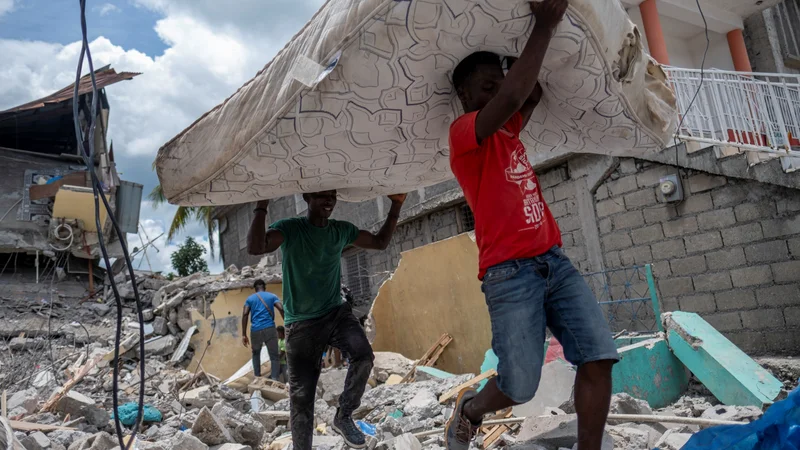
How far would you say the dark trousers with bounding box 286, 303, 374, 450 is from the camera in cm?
299

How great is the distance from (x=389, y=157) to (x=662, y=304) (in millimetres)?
4980

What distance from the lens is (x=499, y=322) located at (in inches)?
74.9

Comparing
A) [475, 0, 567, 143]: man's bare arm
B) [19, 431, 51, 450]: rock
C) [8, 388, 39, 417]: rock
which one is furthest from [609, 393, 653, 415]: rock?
[8, 388, 39, 417]: rock

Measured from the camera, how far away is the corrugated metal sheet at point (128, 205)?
14.6 m

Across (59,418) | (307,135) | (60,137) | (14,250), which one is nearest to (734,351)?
(307,135)

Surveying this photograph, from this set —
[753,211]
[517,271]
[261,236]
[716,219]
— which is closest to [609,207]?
[716,219]

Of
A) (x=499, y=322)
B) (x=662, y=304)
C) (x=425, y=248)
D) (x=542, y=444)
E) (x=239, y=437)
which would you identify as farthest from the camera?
(x=425, y=248)

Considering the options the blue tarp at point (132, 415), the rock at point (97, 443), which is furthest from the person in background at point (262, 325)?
the rock at point (97, 443)

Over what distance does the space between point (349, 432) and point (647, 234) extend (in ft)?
15.6

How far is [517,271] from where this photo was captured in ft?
6.24

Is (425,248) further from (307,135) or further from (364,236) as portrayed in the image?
(307,135)

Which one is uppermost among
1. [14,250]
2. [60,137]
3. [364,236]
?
[60,137]

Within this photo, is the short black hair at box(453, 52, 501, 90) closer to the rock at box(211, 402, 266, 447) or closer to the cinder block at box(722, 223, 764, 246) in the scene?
the rock at box(211, 402, 266, 447)

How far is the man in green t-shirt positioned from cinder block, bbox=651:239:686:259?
14.6 feet
